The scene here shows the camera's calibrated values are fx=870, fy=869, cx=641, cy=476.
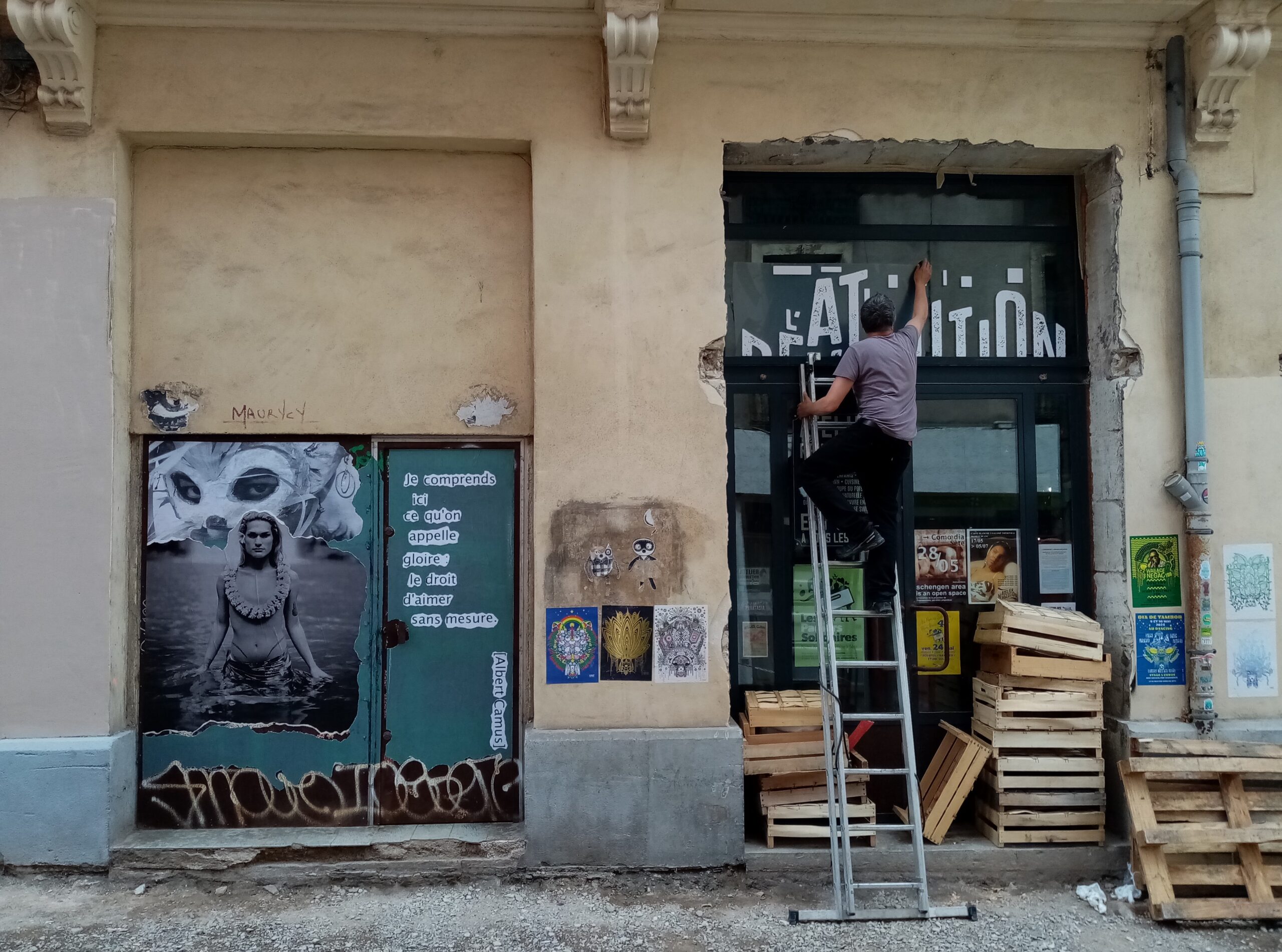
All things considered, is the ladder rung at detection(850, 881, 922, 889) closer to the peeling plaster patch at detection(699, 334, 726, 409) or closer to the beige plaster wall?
the peeling plaster patch at detection(699, 334, 726, 409)

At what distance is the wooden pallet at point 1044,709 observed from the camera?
4.82 meters

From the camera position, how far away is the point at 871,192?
215 inches

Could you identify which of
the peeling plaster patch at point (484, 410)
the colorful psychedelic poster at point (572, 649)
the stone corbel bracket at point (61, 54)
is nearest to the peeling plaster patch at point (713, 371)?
the peeling plaster patch at point (484, 410)

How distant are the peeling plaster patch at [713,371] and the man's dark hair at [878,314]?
81 centimetres

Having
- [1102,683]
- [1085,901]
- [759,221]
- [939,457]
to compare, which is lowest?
[1085,901]

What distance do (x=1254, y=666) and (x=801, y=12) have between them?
4.53 meters

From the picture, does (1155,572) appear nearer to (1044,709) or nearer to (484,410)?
(1044,709)

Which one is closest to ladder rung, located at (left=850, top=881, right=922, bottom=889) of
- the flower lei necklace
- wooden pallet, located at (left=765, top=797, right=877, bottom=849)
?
wooden pallet, located at (left=765, top=797, right=877, bottom=849)

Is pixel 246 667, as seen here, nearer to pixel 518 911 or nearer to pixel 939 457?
pixel 518 911

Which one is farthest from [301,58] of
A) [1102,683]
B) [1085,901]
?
[1085,901]

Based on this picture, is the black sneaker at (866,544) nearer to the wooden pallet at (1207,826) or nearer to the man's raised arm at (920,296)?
the man's raised arm at (920,296)

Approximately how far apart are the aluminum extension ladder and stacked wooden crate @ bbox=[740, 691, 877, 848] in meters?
0.10

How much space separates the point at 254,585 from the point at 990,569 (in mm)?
4431

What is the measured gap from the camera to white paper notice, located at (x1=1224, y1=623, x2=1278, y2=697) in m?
4.96
